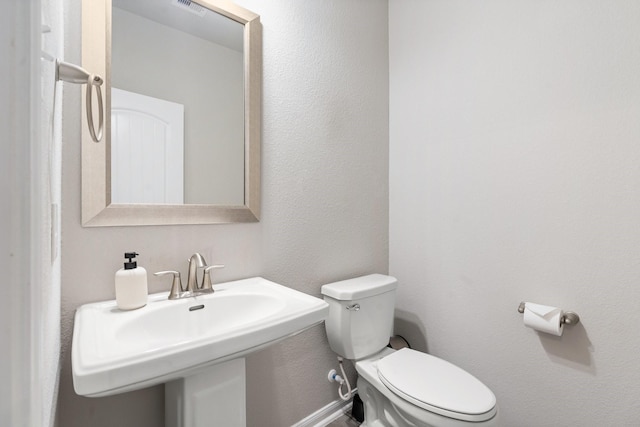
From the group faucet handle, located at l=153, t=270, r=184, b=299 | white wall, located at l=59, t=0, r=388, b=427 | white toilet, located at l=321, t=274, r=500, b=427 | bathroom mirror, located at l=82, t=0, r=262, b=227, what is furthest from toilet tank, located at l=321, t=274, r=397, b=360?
faucet handle, located at l=153, t=270, r=184, b=299

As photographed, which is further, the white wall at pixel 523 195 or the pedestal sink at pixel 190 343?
the white wall at pixel 523 195

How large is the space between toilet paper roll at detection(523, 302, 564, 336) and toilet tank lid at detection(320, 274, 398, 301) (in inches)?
22.2

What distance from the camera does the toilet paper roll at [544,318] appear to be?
112 cm

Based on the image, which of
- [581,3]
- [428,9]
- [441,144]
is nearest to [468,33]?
[428,9]

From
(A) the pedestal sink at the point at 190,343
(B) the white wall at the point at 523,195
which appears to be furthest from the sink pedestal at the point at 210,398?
(B) the white wall at the point at 523,195

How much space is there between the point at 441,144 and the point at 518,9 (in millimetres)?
642

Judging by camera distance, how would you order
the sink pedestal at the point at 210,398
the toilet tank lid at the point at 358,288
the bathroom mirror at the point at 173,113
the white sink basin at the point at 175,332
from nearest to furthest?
the white sink basin at the point at 175,332 → the sink pedestal at the point at 210,398 → the bathroom mirror at the point at 173,113 → the toilet tank lid at the point at 358,288

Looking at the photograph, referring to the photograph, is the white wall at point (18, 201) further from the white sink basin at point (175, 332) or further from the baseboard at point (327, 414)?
the baseboard at point (327, 414)

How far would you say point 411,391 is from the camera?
1.07 metres

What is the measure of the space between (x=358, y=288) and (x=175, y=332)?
780 millimetres

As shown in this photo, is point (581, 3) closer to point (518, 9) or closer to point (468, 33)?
point (518, 9)

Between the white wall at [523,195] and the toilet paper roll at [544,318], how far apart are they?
2.8 inches

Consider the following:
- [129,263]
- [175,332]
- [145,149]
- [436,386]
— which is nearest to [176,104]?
[145,149]

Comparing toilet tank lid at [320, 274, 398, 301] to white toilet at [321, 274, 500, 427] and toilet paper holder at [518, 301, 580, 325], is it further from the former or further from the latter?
toilet paper holder at [518, 301, 580, 325]
